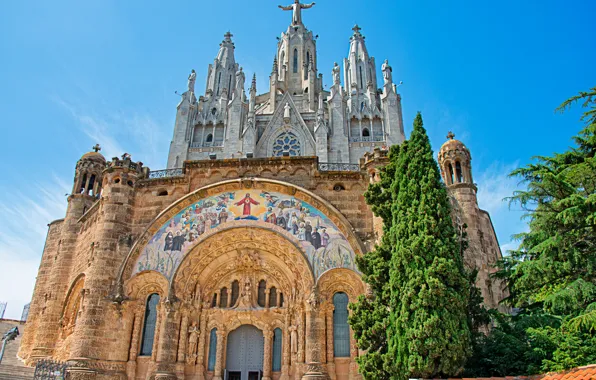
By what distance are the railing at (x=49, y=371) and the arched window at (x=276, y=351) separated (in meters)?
6.42

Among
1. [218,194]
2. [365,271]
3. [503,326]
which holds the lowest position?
[503,326]

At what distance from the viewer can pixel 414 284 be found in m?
10.6

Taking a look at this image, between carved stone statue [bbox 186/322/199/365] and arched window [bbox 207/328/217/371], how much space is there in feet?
1.81

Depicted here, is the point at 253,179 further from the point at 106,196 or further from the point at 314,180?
the point at 106,196

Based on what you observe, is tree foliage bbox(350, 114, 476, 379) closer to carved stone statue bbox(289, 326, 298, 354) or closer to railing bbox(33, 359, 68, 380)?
carved stone statue bbox(289, 326, 298, 354)

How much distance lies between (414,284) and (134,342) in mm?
9672

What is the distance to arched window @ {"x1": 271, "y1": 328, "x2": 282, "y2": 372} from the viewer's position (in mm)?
15219

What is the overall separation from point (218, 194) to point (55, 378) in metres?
7.53

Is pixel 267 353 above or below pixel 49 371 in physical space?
above

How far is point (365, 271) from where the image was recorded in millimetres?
12695

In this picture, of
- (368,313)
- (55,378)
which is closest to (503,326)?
(368,313)

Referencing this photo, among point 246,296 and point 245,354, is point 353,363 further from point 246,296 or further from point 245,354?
point 246,296

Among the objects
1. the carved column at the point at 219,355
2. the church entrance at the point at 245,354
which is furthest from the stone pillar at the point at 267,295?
the carved column at the point at 219,355

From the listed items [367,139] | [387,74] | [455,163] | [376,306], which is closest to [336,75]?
[387,74]
